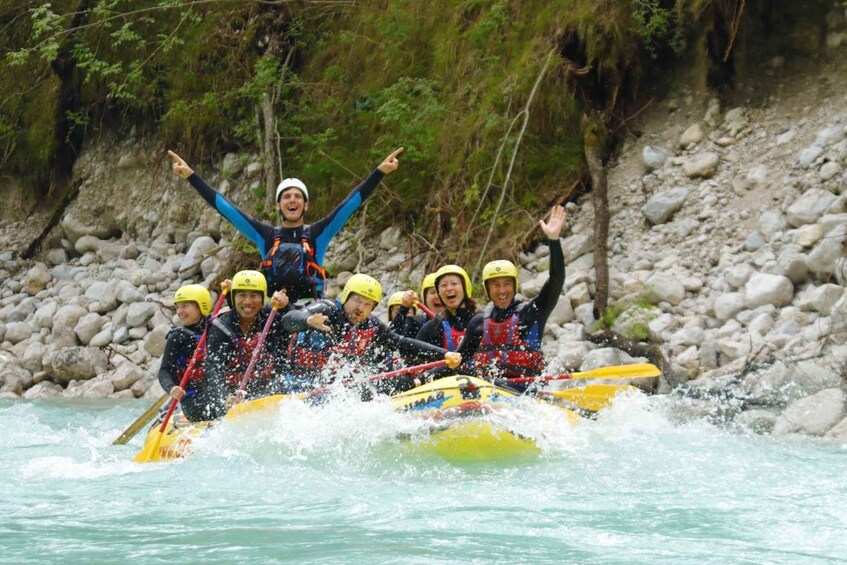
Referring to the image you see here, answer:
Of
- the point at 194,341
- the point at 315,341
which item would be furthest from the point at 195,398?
the point at 315,341

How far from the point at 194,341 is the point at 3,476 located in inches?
73.2

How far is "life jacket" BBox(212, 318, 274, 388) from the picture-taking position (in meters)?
6.68

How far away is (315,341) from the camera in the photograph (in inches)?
261

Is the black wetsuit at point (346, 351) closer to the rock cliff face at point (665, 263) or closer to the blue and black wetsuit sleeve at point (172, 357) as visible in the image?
the blue and black wetsuit sleeve at point (172, 357)

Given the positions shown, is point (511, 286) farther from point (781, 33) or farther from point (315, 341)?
point (781, 33)

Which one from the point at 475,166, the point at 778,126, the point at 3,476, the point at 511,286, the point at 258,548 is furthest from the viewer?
the point at 475,166

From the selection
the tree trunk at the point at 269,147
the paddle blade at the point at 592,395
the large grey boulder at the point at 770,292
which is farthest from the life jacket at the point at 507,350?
the tree trunk at the point at 269,147

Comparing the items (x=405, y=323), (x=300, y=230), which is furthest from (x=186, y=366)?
(x=405, y=323)

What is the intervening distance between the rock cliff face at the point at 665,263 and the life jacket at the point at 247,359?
292 cm

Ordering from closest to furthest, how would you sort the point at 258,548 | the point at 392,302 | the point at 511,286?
the point at 258,548 → the point at 511,286 → the point at 392,302

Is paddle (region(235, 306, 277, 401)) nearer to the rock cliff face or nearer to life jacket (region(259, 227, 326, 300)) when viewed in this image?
life jacket (region(259, 227, 326, 300))

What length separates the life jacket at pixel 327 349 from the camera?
21.6ft

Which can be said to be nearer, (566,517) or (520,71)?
(566,517)

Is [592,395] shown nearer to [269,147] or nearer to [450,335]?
[450,335]
